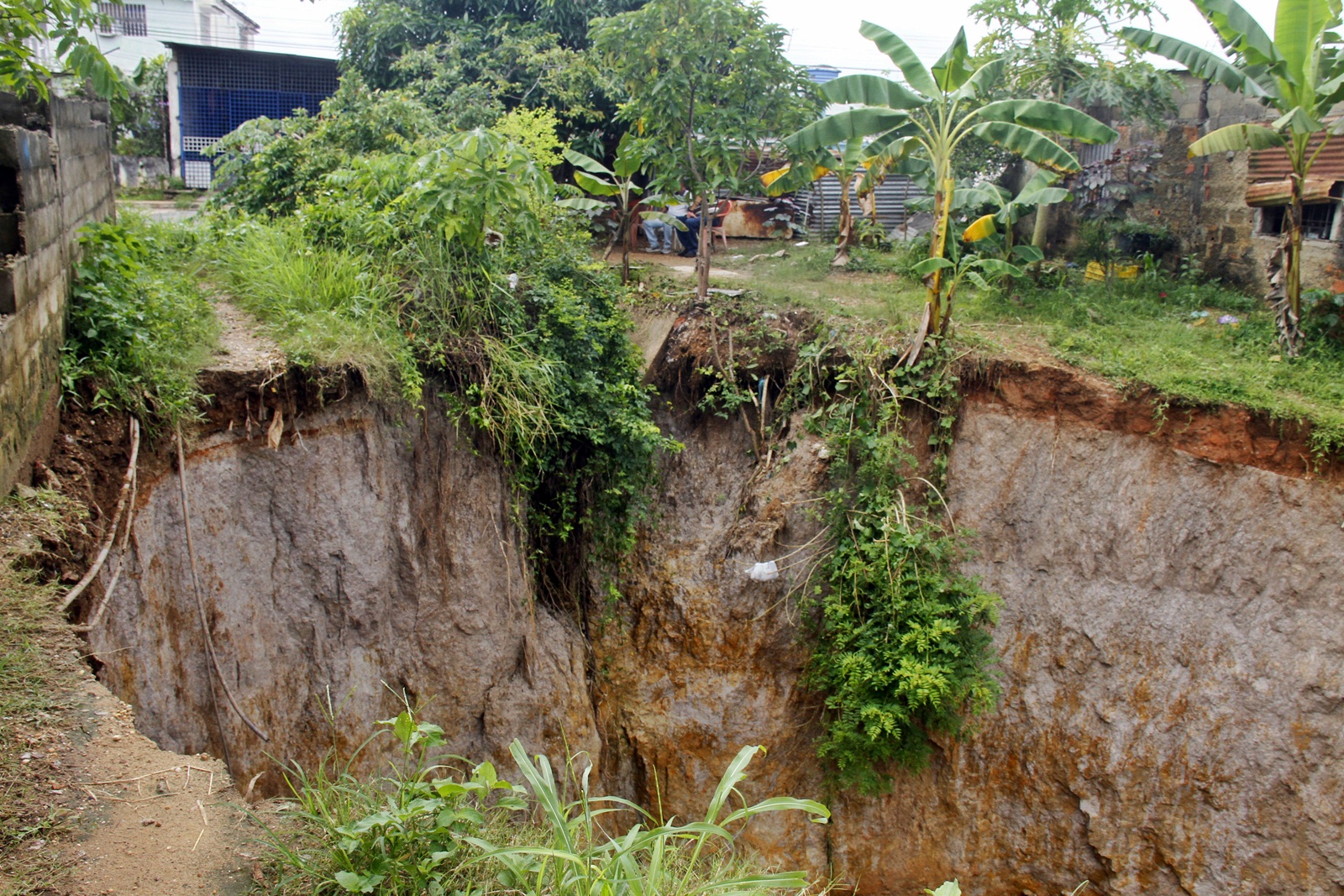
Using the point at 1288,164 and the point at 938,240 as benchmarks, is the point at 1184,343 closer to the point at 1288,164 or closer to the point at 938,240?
the point at 938,240

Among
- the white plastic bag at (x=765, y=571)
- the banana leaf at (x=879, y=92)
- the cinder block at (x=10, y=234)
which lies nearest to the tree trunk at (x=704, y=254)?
the banana leaf at (x=879, y=92)

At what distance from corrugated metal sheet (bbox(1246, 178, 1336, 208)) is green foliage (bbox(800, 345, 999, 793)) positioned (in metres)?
3.93

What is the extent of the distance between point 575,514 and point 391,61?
23.8 ft

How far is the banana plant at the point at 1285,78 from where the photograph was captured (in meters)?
6.67

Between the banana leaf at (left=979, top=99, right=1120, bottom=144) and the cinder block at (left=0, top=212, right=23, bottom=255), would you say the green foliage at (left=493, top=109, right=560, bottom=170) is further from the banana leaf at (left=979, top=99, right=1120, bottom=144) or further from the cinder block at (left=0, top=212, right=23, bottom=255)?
the cinder block at (left=0, top=212, right=23, bottom=255)

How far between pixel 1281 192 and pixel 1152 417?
3.30m

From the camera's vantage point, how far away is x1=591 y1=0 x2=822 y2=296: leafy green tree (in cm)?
726

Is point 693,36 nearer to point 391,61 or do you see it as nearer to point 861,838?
point 391,61

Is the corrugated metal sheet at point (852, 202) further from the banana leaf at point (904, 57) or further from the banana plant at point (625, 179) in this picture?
the banana leaf at point (904, 57)

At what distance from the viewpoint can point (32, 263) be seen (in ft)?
13.1

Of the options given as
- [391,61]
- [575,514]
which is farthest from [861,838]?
[391,61]

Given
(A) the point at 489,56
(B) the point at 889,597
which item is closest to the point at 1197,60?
(B) the point at 889,597

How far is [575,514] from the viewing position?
668cm

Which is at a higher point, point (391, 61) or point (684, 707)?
point (391, 61)
